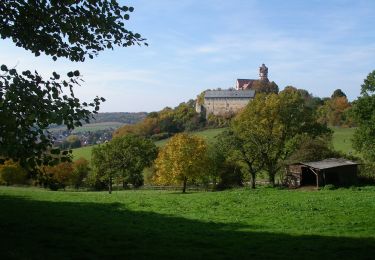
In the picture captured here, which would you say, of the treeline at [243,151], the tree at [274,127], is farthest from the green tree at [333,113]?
the treeline at [243,151]

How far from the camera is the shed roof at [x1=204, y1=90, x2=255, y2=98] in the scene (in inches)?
6777

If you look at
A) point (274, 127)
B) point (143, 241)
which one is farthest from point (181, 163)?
point (143, 241)

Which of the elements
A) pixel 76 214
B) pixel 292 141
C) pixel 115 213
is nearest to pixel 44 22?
pixel 76 214

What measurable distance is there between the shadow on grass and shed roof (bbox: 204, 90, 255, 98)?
15378 cm

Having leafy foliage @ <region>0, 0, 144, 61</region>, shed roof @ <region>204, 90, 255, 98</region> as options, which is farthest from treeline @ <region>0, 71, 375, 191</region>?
shed roof @ <region>204, 90, 255, 98</region>

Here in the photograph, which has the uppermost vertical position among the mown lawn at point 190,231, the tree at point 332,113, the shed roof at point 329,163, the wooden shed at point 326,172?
the tree at point 332,113

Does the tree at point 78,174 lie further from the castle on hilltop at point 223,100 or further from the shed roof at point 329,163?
the castle on hilltop at point 223,100

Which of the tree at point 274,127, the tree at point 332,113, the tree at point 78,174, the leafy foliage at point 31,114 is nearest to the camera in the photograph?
the leafy foliage at point 31,114

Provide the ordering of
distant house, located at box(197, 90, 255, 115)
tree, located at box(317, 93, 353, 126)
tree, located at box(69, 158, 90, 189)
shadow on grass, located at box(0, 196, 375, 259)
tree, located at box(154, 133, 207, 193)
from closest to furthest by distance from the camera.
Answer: shadow on grass, located at box(0, 196, 375, 259), tree, located at box(154, 133, 207, 193), tree, located at box(69, 158, 90, 189), tree, located at box(317, 93, 353, 126), distant house, located at box(197, 90, 255, 115)

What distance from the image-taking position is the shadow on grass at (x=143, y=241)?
41.6 feet

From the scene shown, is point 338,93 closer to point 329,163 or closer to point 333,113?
point 333,113

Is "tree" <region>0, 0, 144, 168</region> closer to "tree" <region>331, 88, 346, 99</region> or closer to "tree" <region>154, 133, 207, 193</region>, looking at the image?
"tree" <region>154, 133, 207, 193</region>

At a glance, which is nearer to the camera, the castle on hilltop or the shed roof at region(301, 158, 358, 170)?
the shed roof at region(301, 158, 358, 170)

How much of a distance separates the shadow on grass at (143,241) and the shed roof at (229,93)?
153776 millimetres
